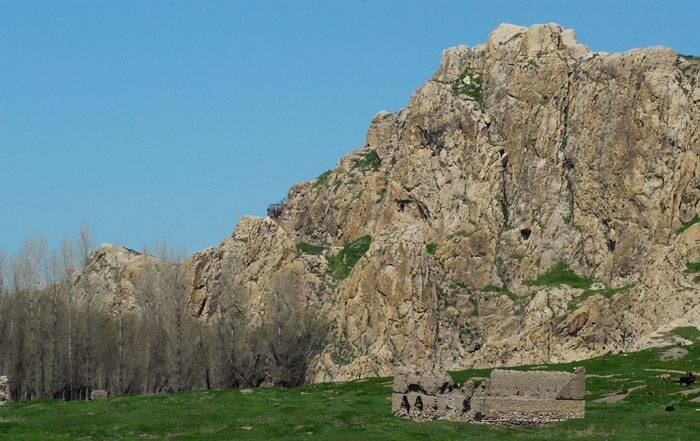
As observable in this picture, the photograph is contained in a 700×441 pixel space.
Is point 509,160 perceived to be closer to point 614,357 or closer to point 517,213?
point 517,213

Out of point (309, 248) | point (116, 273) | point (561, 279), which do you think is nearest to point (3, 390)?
point (561, 279)

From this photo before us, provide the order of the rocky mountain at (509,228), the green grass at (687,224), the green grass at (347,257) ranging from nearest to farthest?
1. the green grass at (687,224)
2. the rocky mountain at (509,228)
3. the green grass at (347,257)

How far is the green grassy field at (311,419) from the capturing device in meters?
60.2

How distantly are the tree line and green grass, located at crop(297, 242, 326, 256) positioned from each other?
41.6 meters

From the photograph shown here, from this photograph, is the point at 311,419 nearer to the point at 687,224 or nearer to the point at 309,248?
the point at 687,224

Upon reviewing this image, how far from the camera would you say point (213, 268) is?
18825 cm

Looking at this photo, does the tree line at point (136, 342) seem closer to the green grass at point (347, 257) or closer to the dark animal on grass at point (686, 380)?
the green grass at point (347, 257)

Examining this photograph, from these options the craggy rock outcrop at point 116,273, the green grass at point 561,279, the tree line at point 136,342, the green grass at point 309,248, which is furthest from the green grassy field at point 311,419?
the green grass at point 309,248

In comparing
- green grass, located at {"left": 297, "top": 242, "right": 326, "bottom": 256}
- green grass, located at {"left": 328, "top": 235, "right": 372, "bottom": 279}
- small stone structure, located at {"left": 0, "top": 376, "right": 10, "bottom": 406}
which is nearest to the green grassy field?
small stone structure, located at {"left": 0, "top": 376, "right": 10, "bottom": 406}

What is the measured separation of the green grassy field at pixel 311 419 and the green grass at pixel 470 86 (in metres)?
87.1

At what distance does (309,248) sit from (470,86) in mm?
34184

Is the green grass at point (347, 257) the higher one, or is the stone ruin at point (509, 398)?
the green grass at point (347, 257)

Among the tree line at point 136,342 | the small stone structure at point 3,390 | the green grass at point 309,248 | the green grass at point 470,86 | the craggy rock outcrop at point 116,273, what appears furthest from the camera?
the green grass at point 309,248

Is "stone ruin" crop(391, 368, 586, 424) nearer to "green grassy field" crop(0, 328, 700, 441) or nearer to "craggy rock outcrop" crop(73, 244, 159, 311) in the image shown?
"green grassy field" crop(0, 328, 700, 441)
